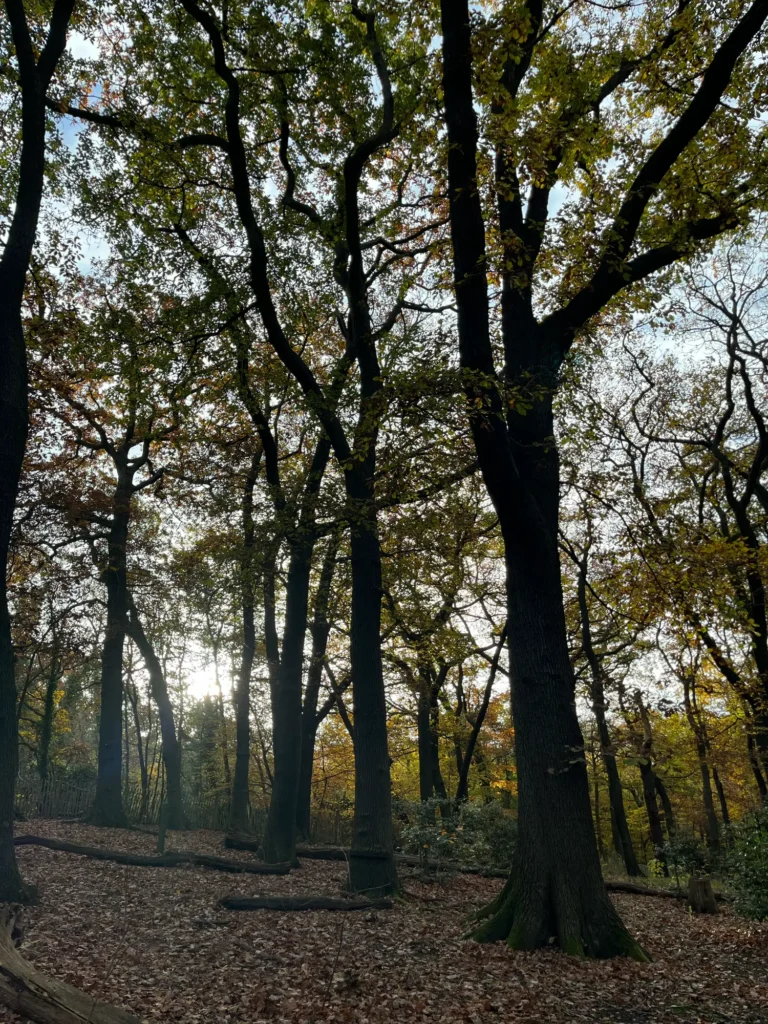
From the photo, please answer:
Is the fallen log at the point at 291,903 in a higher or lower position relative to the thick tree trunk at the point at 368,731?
lower

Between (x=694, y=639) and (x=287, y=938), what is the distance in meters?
10.1

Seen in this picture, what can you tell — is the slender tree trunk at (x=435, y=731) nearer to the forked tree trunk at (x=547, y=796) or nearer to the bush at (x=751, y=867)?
the bush at (x=751, y=867)

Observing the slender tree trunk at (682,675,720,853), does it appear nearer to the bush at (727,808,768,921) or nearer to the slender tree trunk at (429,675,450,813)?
the bush at (727,808,768,921)

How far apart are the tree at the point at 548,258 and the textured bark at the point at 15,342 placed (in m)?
5.24

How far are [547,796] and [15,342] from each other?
308 inches

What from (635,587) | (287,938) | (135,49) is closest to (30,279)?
(135,49)

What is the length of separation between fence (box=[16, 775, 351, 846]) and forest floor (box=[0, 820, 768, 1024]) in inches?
404

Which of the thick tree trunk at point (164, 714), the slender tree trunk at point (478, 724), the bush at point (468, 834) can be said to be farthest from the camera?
the slender tree trunk at point (478, 724)

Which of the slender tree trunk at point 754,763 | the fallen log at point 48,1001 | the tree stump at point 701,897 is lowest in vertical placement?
the tree stump at point 701,897

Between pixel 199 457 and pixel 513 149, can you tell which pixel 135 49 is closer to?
pixel 513 149

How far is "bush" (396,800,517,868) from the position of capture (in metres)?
12.6

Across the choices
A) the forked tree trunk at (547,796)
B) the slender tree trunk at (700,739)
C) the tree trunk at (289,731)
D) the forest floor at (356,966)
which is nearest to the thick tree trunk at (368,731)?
the forest floor at (356,966)

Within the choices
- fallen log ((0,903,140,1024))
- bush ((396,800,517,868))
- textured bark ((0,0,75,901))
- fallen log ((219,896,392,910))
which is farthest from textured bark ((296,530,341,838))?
fallen log ((0,903,140,1024))

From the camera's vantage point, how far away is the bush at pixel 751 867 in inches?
332
